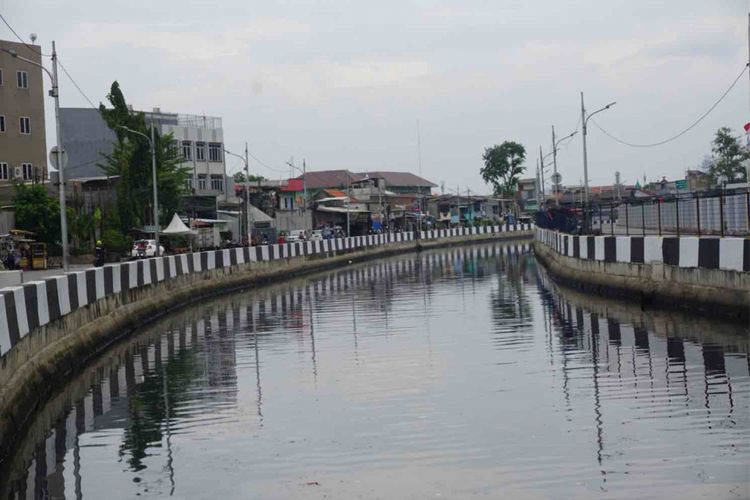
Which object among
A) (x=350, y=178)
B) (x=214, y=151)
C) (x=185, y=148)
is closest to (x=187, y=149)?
(x=185, y=148)

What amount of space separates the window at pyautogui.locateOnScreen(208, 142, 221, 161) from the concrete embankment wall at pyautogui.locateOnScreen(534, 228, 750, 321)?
200 ft

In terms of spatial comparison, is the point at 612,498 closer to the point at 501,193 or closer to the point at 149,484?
the point at 149,484

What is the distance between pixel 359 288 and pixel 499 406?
27.3m

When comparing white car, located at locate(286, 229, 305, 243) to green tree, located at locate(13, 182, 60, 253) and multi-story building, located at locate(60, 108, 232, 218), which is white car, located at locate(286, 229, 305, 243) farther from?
green tree, located at locate(13, 182, 60, 253)

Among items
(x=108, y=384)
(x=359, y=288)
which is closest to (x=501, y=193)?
(x=359, y=288)

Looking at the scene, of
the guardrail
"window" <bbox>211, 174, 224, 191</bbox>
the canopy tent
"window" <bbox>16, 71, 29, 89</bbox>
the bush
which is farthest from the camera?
"window" <bbox>211, 174, 224, 191</bbox>

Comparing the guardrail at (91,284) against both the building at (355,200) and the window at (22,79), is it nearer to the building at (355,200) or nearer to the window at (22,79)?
the window at (22,79)

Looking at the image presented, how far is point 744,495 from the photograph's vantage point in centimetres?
916

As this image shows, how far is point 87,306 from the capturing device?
73.4ft

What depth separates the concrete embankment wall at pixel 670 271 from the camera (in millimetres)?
22156

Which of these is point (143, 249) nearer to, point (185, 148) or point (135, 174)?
point (135, 174)

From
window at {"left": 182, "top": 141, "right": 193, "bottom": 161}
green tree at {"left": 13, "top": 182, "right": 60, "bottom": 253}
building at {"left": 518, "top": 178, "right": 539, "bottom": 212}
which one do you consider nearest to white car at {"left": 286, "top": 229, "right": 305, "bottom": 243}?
window at {"left": 182, "top": 141, "right": 193, "bottom": 161}

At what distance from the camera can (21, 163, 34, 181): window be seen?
240 feet

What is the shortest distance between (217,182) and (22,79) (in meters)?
25.6
